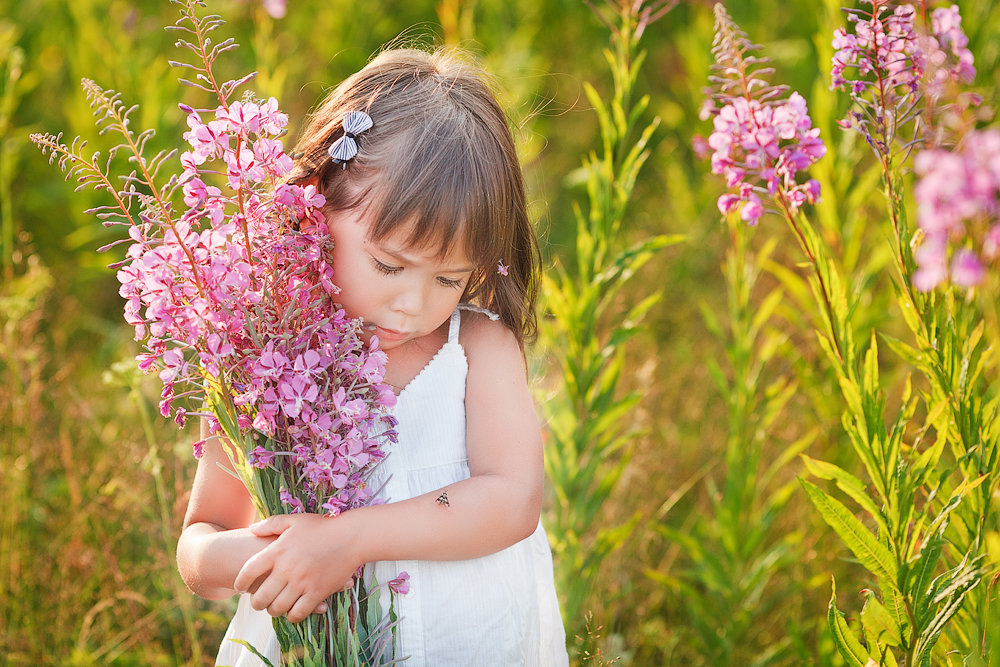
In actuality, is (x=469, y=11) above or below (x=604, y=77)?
below

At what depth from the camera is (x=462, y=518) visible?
1270 mm

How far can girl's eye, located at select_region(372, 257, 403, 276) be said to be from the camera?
1262 millimetres

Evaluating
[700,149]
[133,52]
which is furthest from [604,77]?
[700,149]

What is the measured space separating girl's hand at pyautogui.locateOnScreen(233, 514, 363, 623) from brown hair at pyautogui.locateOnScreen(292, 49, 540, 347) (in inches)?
16.4

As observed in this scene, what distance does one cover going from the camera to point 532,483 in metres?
1.36

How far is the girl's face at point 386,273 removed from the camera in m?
1.26

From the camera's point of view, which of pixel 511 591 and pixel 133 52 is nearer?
pixel 511 591

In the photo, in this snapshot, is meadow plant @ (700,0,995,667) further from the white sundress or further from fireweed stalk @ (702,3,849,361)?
the white sundress

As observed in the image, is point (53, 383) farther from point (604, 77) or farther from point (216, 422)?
point (604, 77)

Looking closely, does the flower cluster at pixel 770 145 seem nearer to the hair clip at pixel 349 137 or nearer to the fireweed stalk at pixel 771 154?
the fireweed stalk at pixel 771 154

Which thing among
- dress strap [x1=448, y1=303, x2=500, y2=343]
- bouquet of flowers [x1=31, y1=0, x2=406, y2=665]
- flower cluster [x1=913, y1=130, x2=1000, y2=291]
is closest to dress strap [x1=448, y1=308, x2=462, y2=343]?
dress strap [x1=448, y1=303, x2=500, y2=343]

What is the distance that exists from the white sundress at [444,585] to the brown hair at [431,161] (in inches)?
7.2

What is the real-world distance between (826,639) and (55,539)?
1.87m

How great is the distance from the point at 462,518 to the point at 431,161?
529 mm
